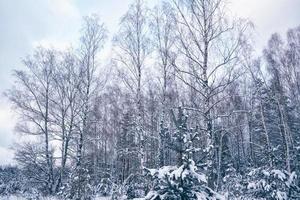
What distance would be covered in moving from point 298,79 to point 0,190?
66.4ft

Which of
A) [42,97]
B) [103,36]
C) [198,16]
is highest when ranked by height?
[103,36]

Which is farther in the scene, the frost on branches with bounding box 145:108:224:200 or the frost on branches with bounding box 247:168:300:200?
the frost on branches with bounding box 247:168:300:200

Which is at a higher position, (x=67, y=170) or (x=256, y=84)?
(x=256, y=84)

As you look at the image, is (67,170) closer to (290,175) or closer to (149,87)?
(149,87)

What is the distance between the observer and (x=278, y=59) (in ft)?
60.3

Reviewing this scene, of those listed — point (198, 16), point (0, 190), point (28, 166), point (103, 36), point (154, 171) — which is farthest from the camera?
point (103, 36)

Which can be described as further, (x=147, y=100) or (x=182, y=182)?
(x=147, y=100)

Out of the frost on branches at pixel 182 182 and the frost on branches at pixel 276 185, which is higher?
the frost on branches at pixel 182 182

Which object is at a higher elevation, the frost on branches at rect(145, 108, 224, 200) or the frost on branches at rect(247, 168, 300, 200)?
the frost on branches at rect(145, 108, 224, 200)

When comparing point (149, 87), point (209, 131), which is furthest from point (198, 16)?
point (149, 87)

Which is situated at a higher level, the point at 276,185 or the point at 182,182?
the point at 182,182

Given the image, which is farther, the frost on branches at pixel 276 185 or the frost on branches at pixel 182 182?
the frost on branches at pixel 276 185

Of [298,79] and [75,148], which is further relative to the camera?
[298,79]

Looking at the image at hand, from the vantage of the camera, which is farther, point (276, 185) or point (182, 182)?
point (276, 185)
